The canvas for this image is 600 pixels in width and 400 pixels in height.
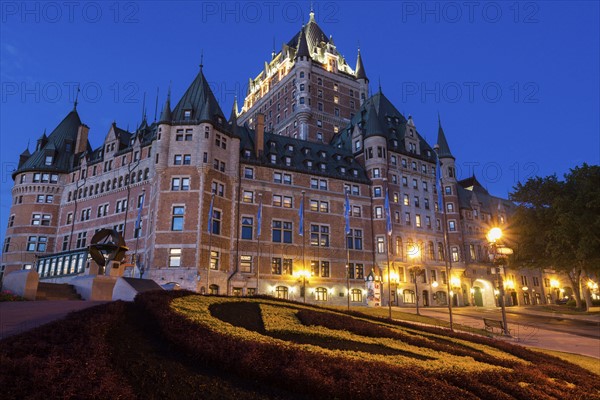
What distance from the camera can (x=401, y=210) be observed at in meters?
62.7

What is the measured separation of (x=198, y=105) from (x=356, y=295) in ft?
102

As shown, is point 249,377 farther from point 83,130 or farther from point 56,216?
point 83,130

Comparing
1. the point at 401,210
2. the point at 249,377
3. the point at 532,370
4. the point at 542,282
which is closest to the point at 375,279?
the point at 401,210

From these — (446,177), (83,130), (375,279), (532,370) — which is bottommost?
(532,370)

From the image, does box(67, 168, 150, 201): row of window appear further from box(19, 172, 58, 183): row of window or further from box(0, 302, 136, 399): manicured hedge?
box(0, 302, 136, 399): manicured hedge

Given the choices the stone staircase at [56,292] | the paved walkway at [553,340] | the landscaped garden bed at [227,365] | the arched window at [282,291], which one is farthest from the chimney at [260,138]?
the landscaped garden bed at [227,365]

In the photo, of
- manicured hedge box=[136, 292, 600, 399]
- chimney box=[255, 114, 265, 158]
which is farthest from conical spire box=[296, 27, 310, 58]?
manicured hedge box=[136, 292, 600, 399]

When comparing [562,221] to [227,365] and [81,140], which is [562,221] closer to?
[227,365]

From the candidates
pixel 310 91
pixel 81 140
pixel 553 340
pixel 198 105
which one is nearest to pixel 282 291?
pixel 198 105

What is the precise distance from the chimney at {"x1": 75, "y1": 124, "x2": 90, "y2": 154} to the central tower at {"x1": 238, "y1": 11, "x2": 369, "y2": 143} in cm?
3570

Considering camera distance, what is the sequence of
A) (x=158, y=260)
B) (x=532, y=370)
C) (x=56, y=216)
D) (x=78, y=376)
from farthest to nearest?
(x=56, y=216), (x=158, y=260), (x=532, y=370), (x=78, y=376)

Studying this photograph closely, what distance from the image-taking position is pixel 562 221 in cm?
4500

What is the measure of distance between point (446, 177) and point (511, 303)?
28.6m

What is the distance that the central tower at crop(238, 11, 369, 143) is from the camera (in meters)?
81.6
